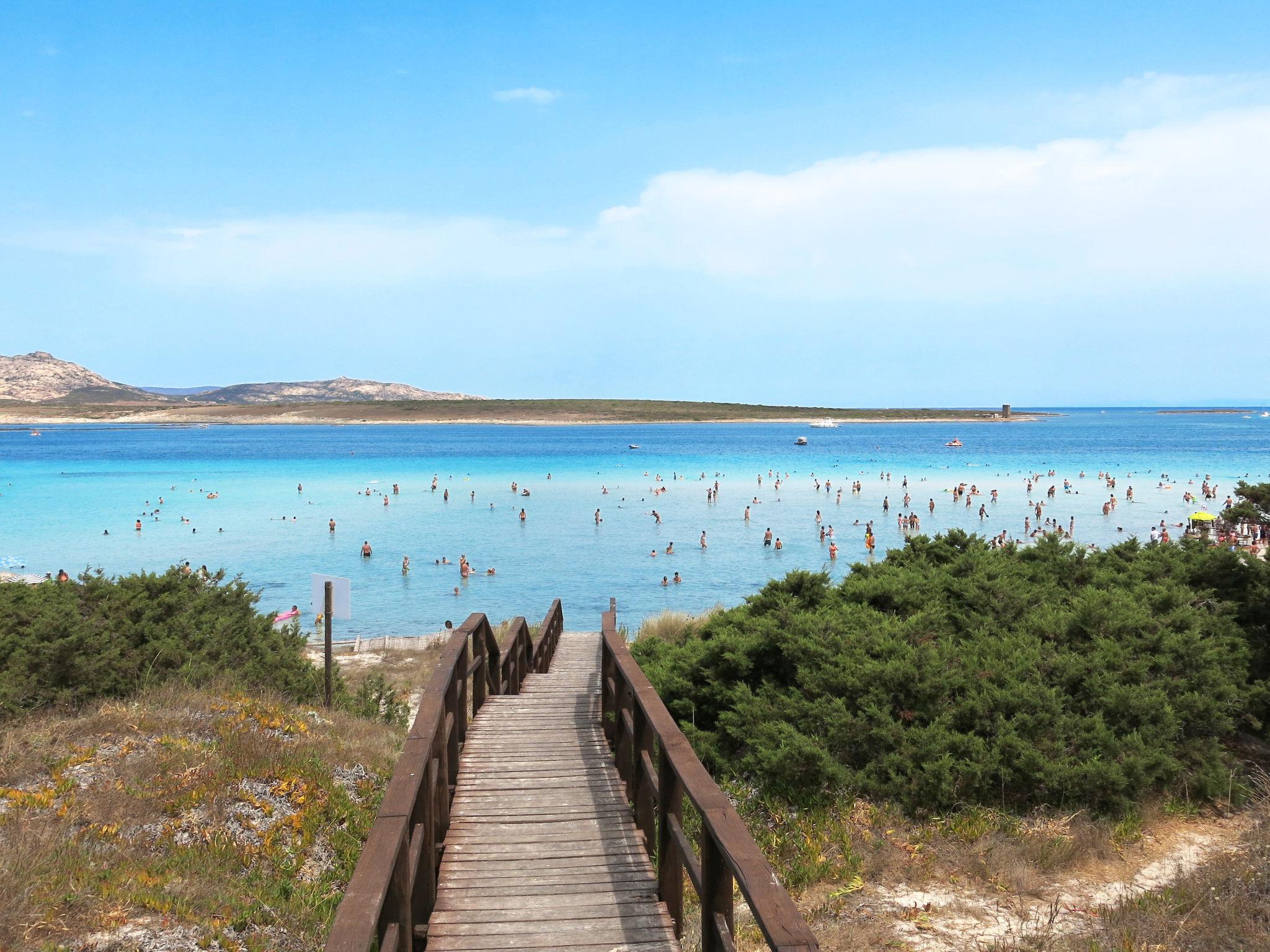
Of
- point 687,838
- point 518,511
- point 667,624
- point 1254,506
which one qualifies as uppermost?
point 1254,506

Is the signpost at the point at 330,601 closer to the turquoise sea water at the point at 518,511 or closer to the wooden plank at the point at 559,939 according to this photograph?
the wooden plank at the point at 559,939

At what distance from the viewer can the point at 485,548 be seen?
44.9m

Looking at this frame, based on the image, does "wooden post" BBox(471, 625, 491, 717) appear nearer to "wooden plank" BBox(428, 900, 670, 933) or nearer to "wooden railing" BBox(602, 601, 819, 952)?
"wooden railing" BBox(602, 601, 819, 952)

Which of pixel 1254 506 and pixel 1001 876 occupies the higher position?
pixel 1254 506

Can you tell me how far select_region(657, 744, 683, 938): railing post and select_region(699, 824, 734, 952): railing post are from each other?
564 mm

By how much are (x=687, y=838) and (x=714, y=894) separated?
1387 millimetres

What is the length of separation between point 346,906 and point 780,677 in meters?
5.69

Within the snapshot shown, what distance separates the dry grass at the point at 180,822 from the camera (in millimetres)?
4973

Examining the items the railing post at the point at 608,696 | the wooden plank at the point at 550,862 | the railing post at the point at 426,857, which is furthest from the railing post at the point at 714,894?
the railing post at the point at 608,696

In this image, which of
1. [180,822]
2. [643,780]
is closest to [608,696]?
[643,780]

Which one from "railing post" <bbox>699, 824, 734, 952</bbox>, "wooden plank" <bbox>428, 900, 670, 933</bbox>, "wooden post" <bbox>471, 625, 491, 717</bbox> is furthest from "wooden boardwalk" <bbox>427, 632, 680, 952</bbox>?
"wooden post" <bbox>471, 625, 491, 717</bbox>

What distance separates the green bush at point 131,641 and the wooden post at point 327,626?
0.64 feet

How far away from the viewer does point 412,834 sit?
4.67 m

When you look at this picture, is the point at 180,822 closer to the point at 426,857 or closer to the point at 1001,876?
the point at 426,857
